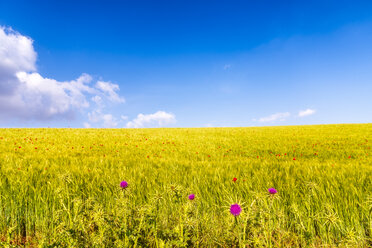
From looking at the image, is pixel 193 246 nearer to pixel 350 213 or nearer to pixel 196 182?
pixel 196 182

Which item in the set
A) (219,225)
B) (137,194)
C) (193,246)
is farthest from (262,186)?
(137,194)

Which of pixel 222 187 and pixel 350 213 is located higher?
pixel 222 187

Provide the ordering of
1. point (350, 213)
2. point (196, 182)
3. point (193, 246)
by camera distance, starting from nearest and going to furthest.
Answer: point (193, 246) < point (350, 213) < point (196, 182)

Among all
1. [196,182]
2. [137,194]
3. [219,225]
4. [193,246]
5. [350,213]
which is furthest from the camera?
A: [196,182]

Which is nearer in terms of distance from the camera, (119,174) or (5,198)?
(5,198)

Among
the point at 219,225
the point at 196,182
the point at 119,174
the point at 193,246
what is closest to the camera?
the point at 193,246

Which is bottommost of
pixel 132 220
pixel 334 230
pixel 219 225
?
pixel 334 230

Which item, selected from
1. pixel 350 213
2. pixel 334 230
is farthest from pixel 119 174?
pixel 350 213

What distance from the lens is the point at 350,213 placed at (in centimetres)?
280

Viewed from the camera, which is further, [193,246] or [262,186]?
[262,186]

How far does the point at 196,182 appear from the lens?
11.9ft

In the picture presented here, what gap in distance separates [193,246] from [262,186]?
1.90m

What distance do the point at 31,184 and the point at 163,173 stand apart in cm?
234

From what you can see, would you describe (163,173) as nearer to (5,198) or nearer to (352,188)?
(5,198)
